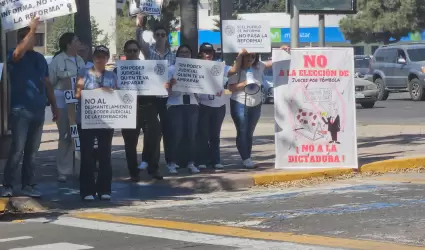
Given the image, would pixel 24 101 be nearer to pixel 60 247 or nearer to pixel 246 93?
pixel 60 247

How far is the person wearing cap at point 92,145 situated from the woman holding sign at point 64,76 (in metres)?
1.11

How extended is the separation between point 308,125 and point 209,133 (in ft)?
4.53

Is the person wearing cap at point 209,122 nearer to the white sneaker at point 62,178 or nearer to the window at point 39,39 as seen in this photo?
the white sneaker at point 62,178

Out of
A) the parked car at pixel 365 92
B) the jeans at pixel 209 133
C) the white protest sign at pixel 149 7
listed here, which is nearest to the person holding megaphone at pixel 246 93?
the jeans at pixel 209 133

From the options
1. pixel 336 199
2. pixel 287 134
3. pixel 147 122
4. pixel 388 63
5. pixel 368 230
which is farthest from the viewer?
pixel 388 63

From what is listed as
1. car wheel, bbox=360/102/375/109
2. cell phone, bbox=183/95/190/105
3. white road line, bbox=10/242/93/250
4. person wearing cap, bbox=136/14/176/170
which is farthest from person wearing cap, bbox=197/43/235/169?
car wheel, bbox=360/102/375/109

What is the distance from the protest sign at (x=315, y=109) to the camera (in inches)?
512

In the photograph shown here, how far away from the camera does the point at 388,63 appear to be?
33281 mm

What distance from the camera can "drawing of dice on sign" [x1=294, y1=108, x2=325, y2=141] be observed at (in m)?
13.1

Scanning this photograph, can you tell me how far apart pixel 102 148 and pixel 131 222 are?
1.83 m

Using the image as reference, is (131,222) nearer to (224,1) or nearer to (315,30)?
(224,1)

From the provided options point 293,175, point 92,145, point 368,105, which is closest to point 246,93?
point 293,175

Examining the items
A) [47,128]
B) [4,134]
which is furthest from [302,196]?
[47,128]

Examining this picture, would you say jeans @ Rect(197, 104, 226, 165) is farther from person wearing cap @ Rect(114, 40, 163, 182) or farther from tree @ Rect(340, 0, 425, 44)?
tree @ Rect(340, 0, 425, 44)
